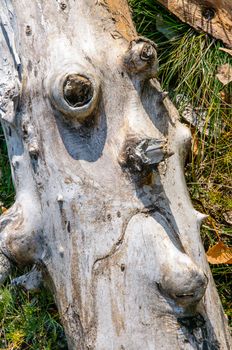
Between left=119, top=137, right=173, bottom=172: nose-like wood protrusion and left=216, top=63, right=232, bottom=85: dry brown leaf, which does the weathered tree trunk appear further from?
left=216, top=63, right=232, bottom=85: dry brown leaf

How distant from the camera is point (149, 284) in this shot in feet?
7.75

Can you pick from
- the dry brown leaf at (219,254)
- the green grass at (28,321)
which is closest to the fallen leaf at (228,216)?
the dry brown leaf at (219,254)

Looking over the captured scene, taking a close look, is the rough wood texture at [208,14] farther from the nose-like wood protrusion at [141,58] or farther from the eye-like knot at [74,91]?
the eye-like knot at [74,91]

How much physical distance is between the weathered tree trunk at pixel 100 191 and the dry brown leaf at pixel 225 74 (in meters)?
0.80

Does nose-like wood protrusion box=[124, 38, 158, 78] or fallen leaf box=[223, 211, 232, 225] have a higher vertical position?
nose-like wood protrusion box=[124, 38, 158, 78]

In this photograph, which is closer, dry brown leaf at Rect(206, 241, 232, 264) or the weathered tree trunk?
the weathered tree trunk

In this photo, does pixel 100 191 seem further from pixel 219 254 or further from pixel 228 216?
pixel 228 216

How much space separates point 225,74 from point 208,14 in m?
0.34

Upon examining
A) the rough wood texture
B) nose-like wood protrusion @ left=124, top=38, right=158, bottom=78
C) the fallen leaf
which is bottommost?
the fallen leaf

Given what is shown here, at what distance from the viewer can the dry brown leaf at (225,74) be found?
3.38 metres

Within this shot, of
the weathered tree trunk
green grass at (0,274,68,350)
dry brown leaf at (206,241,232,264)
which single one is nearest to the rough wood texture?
the weathered tree trunk

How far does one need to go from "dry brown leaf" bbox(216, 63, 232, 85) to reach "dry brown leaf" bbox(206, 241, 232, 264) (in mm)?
881

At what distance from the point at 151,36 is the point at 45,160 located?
137cm

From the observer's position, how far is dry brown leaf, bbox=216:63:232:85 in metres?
3.38
